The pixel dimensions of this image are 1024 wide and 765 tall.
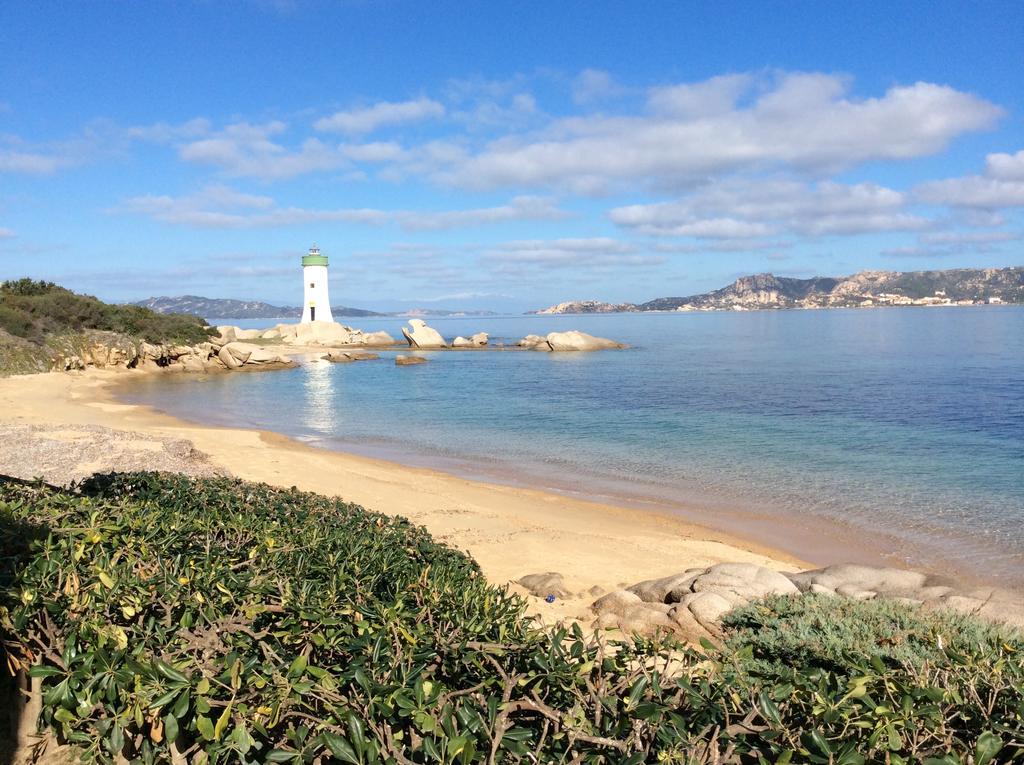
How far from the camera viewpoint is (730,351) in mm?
67312

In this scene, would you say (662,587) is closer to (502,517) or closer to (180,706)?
(502,517)

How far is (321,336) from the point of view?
254 ft

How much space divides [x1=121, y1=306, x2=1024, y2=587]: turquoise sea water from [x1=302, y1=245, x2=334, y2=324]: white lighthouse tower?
33480mm

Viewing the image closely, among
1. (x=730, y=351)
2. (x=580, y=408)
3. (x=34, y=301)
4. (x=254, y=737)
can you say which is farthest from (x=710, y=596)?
(x=730, y=351)

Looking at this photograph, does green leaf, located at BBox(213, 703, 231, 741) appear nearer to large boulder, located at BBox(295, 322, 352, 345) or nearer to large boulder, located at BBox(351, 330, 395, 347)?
large boulder, located at BBox(295, 322, 352, 345)

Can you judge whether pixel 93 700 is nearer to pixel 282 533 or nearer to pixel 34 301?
pixel 282 533

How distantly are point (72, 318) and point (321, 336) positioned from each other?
34.8 meters

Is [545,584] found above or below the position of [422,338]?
below

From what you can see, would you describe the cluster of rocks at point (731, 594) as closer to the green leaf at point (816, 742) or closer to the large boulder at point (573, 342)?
the green leaf at point (816, 742)

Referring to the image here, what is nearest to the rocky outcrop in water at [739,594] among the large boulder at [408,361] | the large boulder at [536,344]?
the large boulder at [408,361]

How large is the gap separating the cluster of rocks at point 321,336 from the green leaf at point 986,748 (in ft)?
255

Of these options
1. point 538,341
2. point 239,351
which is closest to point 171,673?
point 239,351

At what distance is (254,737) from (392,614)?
0.78 meters

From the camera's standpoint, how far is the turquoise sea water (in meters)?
14.1
